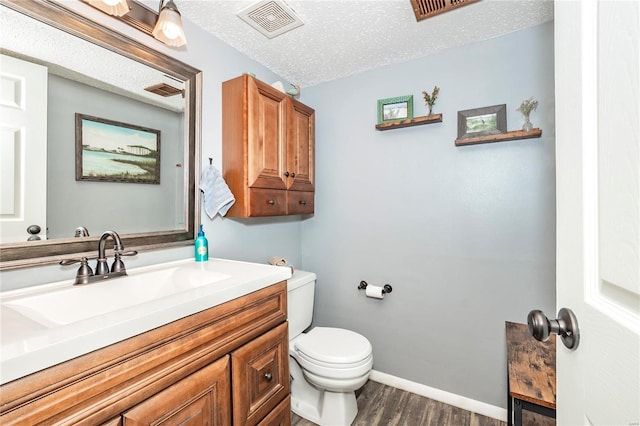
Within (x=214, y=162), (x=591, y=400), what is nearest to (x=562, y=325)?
(x=591, y=400)

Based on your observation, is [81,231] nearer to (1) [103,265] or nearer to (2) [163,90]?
(1) [103,265]

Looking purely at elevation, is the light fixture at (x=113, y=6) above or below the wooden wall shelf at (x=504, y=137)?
above

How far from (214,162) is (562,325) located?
1.67 m

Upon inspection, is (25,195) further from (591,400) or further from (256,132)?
(591,400)

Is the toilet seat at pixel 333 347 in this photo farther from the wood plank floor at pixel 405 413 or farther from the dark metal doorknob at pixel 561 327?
the dark metal doorknob at pixel 561 327

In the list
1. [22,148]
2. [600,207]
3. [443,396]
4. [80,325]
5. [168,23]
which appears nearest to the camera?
[600,207]

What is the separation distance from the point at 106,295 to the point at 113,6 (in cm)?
114

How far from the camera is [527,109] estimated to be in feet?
5.35

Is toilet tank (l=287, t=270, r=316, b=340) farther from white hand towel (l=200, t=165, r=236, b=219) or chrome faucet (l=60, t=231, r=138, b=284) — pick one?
chrome faucet (l=60, t=231, r=138, b=284)

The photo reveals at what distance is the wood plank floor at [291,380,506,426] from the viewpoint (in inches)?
67.6

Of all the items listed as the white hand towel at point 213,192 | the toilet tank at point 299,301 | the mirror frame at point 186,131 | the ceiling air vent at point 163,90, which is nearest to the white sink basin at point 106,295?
the mirror frame at point 186,131

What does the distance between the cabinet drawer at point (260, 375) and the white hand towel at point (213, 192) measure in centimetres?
74

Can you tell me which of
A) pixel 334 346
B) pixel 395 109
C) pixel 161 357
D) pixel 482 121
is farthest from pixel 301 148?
pixel 161 357

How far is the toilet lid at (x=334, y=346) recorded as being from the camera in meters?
1.61
